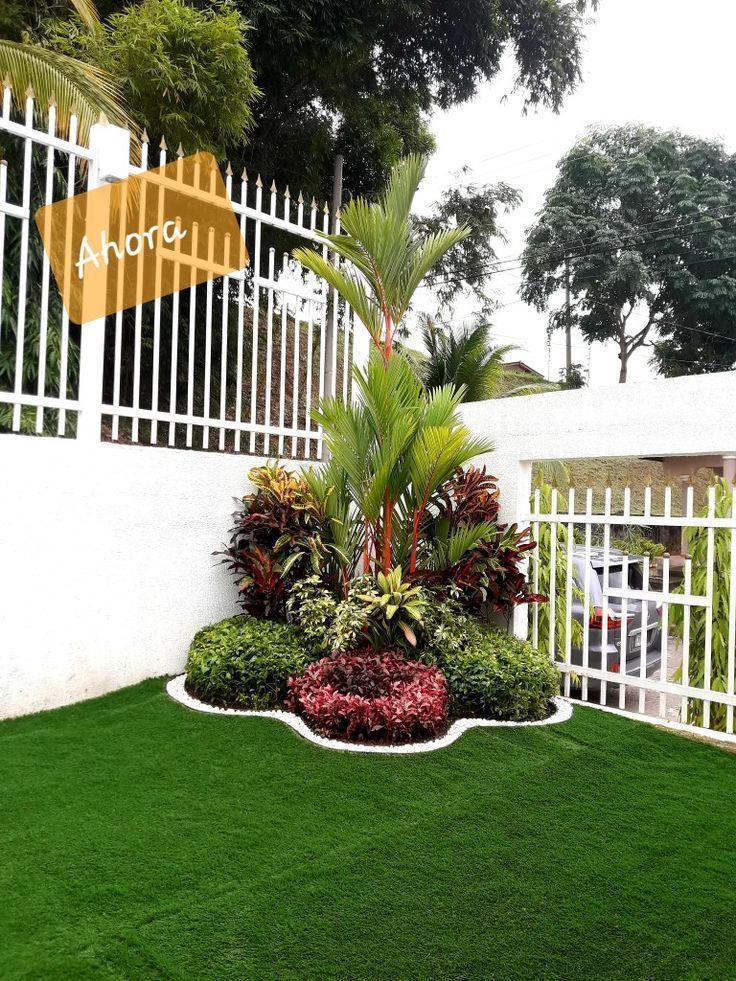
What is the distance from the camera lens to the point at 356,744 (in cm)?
358

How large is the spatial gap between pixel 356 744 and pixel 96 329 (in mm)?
2705

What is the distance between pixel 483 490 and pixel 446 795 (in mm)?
2186

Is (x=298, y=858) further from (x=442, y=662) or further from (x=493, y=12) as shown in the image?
(x=493, y=12)

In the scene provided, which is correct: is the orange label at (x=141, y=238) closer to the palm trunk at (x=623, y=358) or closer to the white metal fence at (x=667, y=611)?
the white metal fence at (x=667, y=611)

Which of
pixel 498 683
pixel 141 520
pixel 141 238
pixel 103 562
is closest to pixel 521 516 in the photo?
Answer: pixel 498 683

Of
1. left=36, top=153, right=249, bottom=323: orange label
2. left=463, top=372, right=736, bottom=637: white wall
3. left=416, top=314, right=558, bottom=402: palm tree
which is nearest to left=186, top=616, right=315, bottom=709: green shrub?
left=463, top=372, right=736, bottom=637: white wall

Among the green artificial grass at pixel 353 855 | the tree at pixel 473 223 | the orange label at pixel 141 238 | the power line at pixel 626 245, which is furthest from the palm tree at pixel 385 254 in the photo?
the power line at pixel 626 245

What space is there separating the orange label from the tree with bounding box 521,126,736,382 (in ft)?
63.0

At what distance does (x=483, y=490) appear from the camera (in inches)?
190

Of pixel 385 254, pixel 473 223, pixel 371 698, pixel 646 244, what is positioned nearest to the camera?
pixel 371 698

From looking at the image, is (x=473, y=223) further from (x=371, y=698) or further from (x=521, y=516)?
(x=371, y=698)

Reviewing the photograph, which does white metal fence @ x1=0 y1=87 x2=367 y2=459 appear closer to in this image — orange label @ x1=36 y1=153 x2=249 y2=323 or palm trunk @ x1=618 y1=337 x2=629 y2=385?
orange label @ x1=36 y1=153 x2=249 y2=323

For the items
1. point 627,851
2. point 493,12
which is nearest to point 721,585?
point 627,851

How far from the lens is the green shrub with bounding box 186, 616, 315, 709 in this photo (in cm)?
405
